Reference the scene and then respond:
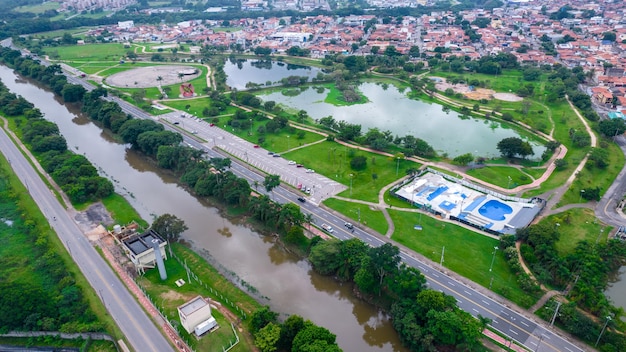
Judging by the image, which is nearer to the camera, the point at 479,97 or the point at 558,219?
the point at 558,219

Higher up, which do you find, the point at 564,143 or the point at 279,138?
the point at 564,143

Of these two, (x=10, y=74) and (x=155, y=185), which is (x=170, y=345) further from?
(x=10, y=74)

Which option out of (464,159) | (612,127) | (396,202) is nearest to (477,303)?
(396,202)

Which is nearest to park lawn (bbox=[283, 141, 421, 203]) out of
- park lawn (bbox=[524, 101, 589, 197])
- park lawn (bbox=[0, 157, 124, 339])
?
park lawn (bbox=[524, 101, 589, 197])

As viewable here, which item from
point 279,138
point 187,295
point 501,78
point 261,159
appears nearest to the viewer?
point 187,295

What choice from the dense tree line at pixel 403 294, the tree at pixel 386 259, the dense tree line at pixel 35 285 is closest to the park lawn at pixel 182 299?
the dense tree line at pixel 35 285

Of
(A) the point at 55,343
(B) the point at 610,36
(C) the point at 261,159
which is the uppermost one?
(B) the point at 610,36

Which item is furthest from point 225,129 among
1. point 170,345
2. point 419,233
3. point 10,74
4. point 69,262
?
point 10,74

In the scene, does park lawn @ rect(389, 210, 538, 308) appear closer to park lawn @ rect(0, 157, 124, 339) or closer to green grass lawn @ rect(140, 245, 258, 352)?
green grass lawn @ rect(140, 245, 258, 352)

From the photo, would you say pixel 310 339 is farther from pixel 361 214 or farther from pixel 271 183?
pixel 271 183
